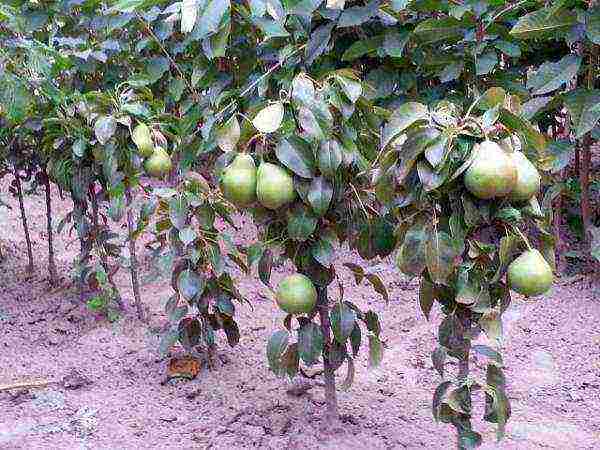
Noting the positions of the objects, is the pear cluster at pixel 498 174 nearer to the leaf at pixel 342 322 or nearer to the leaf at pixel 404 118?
the leaf at pixel 404 118

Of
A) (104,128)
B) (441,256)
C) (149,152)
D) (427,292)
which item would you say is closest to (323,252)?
(427,292)

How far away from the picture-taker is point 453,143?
57.2 inches

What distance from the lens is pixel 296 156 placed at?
172cm

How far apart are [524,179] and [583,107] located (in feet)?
4.04

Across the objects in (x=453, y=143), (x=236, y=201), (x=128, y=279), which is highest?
(x=453, y=143)

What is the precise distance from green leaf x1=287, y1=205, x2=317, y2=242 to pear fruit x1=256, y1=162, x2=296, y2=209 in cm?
9

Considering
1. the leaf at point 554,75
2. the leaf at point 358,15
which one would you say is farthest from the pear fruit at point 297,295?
the leaf at point 554,75

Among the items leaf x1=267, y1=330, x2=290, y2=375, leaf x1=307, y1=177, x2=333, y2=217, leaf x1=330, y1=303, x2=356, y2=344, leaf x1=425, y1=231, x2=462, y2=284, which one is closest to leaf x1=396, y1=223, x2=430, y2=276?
leaf x1=425, y1=231, x2=462, y2=284

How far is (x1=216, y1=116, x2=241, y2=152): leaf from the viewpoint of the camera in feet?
5.90

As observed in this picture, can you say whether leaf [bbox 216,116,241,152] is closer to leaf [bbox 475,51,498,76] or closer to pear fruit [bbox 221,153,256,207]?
pear fruit [bbox 221,153,256,207]

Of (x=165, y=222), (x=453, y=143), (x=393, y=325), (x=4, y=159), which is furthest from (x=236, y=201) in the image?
(x=4, y=159)

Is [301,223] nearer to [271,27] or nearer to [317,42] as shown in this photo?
[271,27]

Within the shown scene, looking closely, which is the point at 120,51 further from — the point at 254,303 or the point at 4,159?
the point at 254,303

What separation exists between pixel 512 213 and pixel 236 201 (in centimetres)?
69
